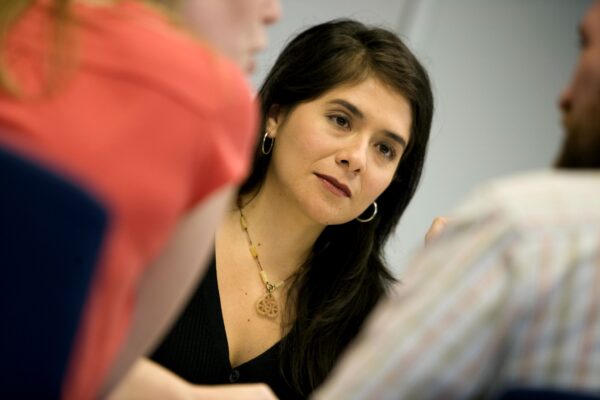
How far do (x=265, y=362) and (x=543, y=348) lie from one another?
1.10m

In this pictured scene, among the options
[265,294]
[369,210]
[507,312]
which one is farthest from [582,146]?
[369,210]

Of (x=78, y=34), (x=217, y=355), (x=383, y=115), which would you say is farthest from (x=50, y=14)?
(x=383, y=115)

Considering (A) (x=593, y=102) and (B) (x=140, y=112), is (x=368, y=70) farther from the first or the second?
Result: (B) (x=140, y=112)

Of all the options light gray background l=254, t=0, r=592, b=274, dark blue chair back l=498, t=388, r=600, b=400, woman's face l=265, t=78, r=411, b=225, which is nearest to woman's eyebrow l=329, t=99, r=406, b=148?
woman's face l=265, t=78, r=411, b=225

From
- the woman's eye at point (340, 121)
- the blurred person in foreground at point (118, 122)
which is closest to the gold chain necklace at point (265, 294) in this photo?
the woman's eye at point (340, 121)

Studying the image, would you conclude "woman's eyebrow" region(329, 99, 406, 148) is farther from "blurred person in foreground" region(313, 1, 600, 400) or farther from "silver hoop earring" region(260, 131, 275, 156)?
"blurred person in foreground" region(313, 1, 600, 400)

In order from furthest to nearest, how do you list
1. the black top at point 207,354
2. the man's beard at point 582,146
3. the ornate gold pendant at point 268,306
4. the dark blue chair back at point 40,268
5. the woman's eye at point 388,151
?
the woman's eye at point 388,151 → the ornate gold pendant at point 268,306 → the black top at point 207,354 → the man's beard at point 582,146 → the dark blue chair back at point 40,268

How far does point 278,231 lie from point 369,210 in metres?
0.29

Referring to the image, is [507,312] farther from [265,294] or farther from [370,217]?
[370,217]

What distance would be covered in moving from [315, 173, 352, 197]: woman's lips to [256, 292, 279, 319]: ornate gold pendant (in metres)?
0.29

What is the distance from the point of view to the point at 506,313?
2.58ft

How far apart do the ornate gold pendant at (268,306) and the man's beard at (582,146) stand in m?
1.12

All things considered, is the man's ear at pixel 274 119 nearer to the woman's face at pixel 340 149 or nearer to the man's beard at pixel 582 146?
the woman's face at pixel 340 149

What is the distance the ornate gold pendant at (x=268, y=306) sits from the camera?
6.34 ft
